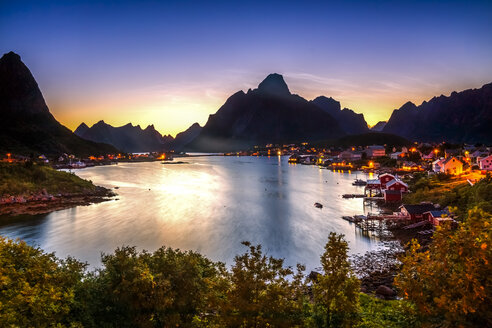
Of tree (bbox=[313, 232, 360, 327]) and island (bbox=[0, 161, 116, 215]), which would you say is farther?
island (bbox=[0, 161, 116, 215])

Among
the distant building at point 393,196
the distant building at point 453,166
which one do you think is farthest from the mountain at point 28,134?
the distant building at point 453,166

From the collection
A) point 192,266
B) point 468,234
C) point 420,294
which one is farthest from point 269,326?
point 468,234

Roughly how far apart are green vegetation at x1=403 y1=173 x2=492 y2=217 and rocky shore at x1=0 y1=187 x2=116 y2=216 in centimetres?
5770

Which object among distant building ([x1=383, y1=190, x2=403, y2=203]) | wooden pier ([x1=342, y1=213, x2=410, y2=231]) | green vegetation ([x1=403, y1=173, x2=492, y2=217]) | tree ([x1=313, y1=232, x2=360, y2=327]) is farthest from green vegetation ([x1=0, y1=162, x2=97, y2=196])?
green vegetation ([x1=403, y1=173, x2=492, y2=217])

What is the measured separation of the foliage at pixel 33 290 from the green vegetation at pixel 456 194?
2551 cm

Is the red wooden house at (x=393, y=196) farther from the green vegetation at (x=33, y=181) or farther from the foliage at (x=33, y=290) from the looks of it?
the green vegetation at (x=33, y=181)

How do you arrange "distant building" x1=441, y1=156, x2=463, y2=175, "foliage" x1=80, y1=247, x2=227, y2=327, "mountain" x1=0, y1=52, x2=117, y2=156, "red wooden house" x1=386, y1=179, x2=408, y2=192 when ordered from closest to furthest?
"foliage" x1=80, y1=247, x2=227, y2=327
"red wooden house" x1=386, y1=179, x2=408, y2=192
"distant building" x1=441, y1=156, x2=463, y2=175
"mountain" x1=0, y1=52, x2=117, y2=156

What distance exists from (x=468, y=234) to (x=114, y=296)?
42.8 feet

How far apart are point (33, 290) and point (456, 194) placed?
152 feet

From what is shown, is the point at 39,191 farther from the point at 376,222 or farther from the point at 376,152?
the point at 376,152

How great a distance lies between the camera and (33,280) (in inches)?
492

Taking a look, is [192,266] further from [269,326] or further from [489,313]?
[489,313]

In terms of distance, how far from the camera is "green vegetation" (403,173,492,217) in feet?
111

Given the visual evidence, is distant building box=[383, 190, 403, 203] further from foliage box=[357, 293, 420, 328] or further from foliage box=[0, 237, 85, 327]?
foliage box=[0, 237, 85, 327]
